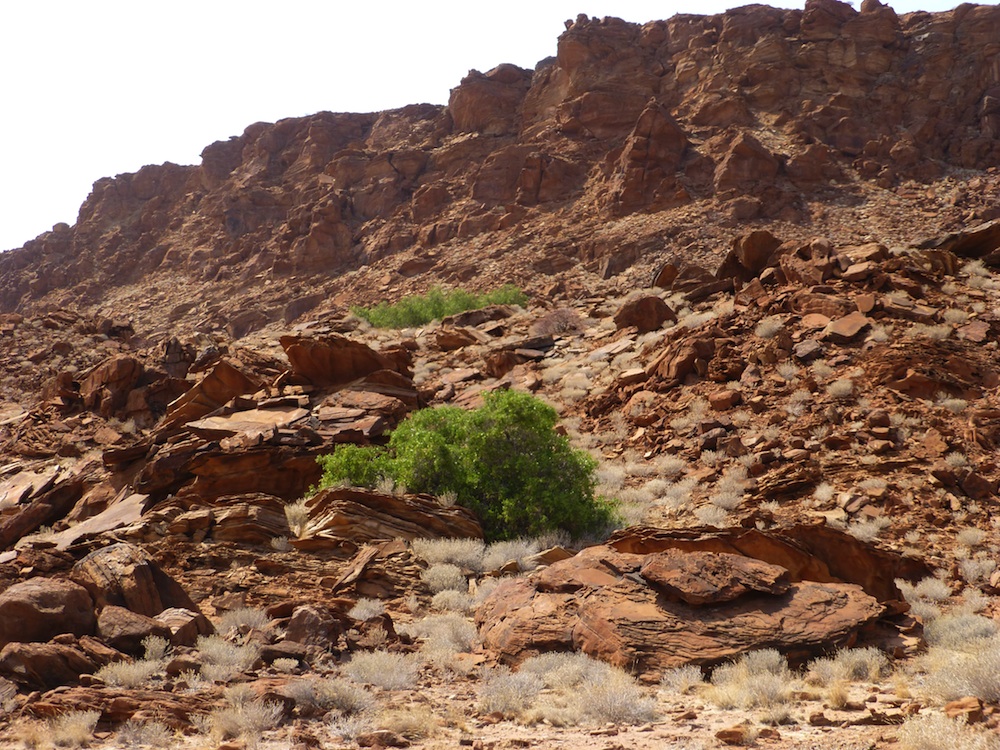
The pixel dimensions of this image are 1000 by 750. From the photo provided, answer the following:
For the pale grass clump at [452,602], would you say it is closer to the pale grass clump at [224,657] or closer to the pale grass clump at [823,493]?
the pale grass clump at [224,657]

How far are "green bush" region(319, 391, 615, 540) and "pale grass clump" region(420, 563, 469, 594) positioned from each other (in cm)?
220

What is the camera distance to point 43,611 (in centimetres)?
754

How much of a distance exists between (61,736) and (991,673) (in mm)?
6692

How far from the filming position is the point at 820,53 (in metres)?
54.7

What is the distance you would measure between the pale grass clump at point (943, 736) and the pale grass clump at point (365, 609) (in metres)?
5.47

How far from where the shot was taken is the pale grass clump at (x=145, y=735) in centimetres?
568

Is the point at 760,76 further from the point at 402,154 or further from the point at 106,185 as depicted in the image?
the point at 106,185

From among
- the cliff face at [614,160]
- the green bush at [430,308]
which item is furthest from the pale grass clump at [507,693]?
the cliff face at [614,160]

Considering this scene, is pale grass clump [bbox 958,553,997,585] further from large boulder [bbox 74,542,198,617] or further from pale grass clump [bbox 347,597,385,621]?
large boulder [bbox 74,542,198,617]

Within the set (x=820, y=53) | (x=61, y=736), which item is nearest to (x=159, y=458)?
(x=61, y=736)

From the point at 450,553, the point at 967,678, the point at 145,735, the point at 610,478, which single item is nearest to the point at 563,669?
the point at 967,678

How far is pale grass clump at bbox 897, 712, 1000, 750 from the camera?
194 inches

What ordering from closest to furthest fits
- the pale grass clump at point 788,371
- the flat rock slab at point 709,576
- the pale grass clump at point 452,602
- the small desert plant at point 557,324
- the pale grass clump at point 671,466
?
the flat rock slab at point 709,576 → the pale grass clump at point 452,602 → the pale grass clump at point 671,466 → the pale grass clump at point 788,371 → the small desert plant at point 557,324

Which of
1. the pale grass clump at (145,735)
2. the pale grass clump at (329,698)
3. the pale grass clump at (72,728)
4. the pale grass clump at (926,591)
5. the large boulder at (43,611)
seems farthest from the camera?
the pale grass clump at (926,591)
